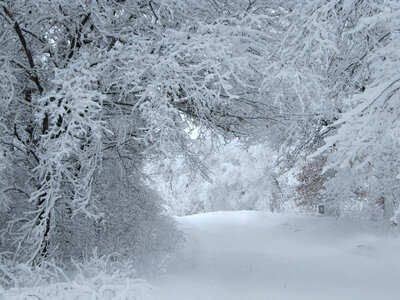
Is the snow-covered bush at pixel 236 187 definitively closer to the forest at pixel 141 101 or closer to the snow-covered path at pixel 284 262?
the snow-covered path at pixel 284 262

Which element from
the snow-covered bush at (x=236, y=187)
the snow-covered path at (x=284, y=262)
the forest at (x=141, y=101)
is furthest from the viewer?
the snow-covered bush at (x=236, y=187)

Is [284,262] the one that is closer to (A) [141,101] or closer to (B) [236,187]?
(A) [141,101]

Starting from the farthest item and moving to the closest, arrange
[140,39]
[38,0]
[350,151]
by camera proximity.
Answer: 1. [140,39]
2. [38,0]
3. [350,151]

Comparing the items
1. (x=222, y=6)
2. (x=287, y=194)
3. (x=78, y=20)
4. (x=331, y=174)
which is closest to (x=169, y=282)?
(x=78, y=20)

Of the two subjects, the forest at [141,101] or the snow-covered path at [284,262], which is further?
the snow-covered path at [284,262]

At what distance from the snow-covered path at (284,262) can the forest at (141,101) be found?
0.86 metres

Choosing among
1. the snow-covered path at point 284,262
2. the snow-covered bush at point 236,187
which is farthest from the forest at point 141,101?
the snow-covered bush at point 236,187

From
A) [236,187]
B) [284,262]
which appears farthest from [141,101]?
[236,187]

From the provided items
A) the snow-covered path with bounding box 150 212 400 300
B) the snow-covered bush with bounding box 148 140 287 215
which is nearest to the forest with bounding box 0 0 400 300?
the snow-covered path with bounding box 150 212 400 300

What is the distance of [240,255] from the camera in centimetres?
983

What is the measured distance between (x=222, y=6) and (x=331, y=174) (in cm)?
782

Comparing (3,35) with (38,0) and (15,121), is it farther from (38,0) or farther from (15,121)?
(15,121)

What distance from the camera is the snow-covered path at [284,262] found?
6359 millimetres

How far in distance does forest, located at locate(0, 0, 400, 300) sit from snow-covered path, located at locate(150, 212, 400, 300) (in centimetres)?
86
